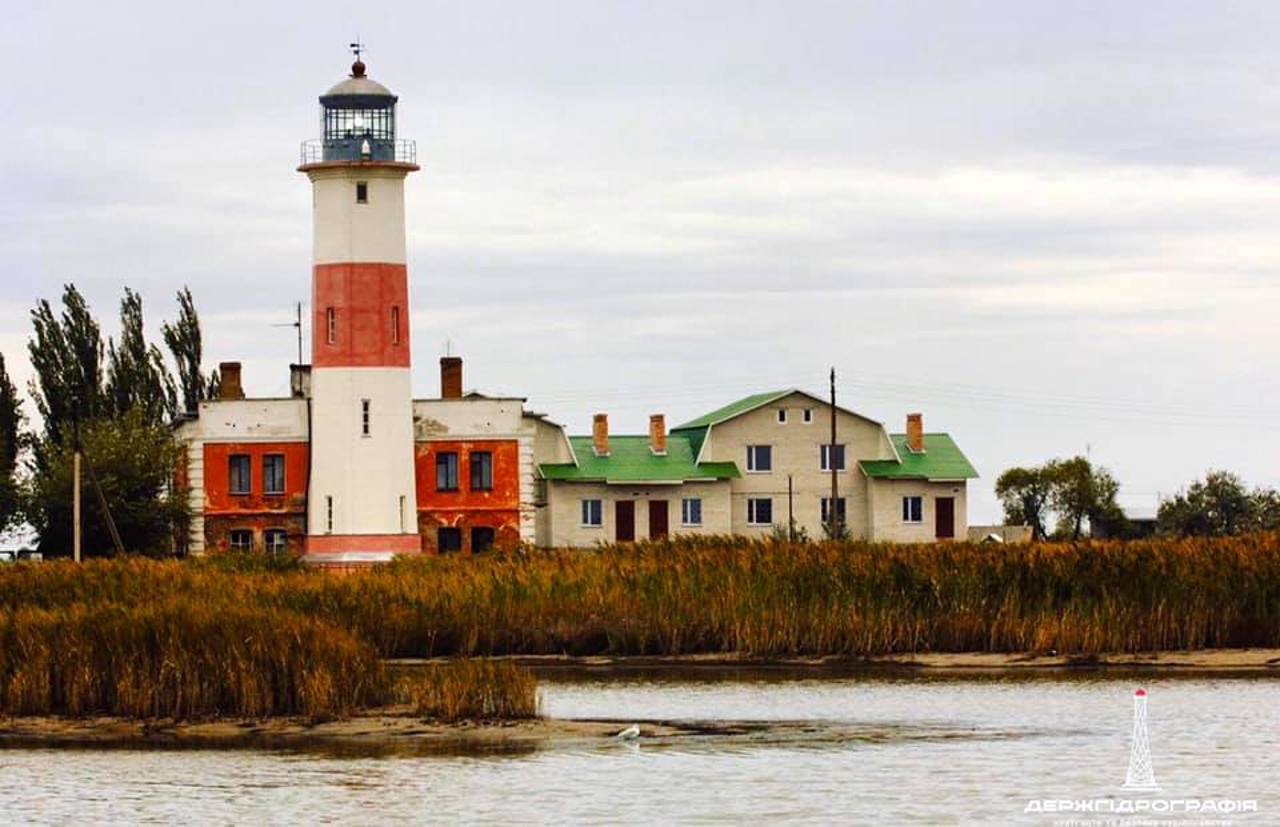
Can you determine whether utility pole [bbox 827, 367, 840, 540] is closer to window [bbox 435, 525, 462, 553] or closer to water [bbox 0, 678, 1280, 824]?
window [bbox 435, 525, 462, 553]

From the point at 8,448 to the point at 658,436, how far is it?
59.3 ft

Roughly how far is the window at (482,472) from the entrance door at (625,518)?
9602 millimetres

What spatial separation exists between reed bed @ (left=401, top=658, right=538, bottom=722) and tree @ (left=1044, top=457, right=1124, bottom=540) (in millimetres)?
63919

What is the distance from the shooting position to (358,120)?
6212cm

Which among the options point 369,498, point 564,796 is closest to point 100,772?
point 564,796

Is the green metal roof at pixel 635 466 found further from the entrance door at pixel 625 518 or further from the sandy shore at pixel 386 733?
the sandy shore at pixel 386 733

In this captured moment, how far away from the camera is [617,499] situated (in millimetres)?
75875

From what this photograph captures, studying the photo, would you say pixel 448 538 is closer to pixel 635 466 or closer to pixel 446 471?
pixel 446 471

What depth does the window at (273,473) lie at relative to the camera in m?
66.3

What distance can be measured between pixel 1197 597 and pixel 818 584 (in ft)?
15.4

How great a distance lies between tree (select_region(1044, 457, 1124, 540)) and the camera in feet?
295

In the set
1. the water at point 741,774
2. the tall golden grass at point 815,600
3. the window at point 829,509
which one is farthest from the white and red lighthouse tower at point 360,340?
the water at point 741,774

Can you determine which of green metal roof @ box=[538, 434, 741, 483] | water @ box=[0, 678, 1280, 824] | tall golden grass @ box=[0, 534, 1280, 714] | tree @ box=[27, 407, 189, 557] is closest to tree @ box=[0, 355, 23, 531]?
tree @ box=[27, 407, 189, 557]

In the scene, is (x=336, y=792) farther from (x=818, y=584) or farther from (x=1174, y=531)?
(x=1174, y=531)
